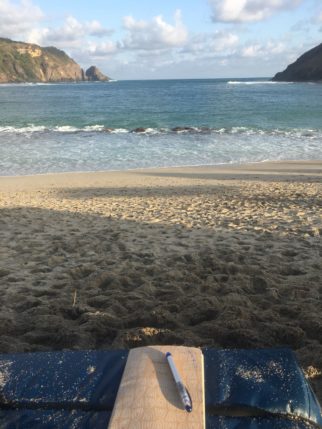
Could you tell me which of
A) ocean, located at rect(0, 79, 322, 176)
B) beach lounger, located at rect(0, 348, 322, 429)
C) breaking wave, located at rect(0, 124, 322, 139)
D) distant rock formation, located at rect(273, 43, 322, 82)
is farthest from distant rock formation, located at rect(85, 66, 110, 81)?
beach lounger, located at rect(0, 348, 322, 429)

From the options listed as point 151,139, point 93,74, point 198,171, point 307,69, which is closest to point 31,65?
point 93,74

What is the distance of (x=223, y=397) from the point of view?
2211 mm

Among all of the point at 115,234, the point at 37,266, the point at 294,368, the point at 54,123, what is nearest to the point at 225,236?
the point at 115,234

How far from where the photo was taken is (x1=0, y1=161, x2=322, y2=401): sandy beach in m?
4.06

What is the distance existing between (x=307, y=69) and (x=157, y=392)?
119 m

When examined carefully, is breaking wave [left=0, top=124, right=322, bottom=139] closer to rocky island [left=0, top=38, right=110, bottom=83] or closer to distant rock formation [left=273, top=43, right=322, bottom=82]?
distant rock formation [left=273, top=43, right=322, bottom=82]

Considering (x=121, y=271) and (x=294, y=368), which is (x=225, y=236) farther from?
(x=294, y=368)

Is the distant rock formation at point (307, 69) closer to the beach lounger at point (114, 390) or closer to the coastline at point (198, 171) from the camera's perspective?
the coastline at point (198, 171)

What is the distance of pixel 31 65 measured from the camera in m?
161

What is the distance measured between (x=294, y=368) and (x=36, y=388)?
1.36m

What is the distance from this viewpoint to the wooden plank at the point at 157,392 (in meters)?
2.04

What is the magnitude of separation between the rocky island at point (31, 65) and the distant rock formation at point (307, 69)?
84.8 metres

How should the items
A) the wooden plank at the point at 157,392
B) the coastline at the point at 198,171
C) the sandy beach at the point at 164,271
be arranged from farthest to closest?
the coastline at the point at 198,171 → the sandy beach at the point at 164,271 → the wooden plank at the point at 157,392

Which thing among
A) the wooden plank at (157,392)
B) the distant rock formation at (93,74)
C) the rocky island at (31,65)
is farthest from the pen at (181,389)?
the distant rock formation at (93,74)
